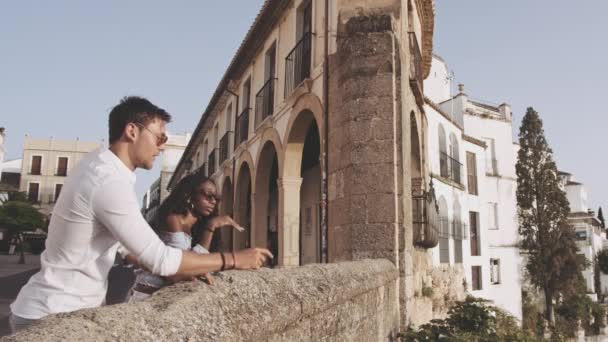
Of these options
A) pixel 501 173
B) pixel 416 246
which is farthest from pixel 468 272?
pixel 416 246

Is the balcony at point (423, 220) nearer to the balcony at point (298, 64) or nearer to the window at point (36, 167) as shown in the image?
the balcony at point (298, 64)

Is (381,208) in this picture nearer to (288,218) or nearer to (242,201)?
(288,218)

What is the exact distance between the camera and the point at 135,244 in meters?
1.46

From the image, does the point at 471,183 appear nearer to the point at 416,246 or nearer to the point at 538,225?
the point at 538,225

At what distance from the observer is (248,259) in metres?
1.91

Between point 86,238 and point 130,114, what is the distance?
19.4 inches

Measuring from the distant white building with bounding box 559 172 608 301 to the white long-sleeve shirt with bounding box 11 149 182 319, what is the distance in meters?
42.8

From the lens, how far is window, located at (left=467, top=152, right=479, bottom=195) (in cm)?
2138

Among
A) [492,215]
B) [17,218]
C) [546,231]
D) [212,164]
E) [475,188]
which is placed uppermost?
[212,164]

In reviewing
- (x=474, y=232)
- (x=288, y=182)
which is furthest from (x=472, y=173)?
(x=288, y=182)

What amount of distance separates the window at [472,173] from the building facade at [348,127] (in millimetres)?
10574

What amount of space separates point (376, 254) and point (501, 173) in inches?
963

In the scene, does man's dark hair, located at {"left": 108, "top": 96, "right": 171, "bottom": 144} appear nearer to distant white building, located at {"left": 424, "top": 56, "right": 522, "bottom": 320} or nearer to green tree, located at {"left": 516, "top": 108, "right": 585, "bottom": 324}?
distant white building, located at {"left": 424, "top": 56, "right": 522, "bottom": 320}

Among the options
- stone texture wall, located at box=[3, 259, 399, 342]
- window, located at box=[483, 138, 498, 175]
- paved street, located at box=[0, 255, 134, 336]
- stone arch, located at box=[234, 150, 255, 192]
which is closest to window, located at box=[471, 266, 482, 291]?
window, located at box=[483, 138, 498, 175]
